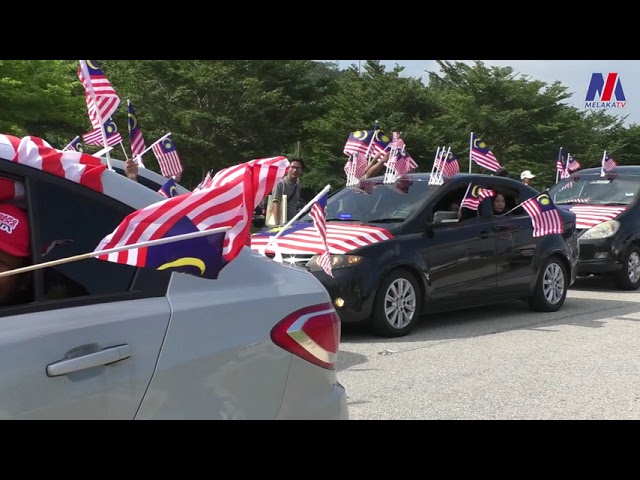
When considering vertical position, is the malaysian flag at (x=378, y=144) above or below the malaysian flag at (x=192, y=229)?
above

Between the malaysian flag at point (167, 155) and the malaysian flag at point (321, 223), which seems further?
the malaysian flag at point (167, 155)

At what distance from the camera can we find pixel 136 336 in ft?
8.09

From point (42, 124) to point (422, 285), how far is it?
2338 centimetres

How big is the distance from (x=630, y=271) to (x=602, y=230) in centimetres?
78

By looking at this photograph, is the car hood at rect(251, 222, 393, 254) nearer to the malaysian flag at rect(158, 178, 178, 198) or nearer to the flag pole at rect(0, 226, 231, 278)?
the malaysian flag at rect(158, 178, 178, 198)

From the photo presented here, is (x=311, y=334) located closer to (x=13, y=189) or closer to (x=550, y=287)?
(x=13, y=189)

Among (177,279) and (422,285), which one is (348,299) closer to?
(422,285)

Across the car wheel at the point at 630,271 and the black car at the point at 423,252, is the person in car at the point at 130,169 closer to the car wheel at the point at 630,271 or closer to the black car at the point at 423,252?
the black car at the point at 423,252

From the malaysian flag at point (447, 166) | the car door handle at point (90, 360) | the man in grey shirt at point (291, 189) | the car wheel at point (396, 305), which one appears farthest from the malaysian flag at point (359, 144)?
the car door handle at point (90, 360)

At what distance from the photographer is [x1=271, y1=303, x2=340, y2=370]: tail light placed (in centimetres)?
286

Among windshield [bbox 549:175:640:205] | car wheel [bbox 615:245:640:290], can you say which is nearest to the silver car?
car wheel [bbox 615:245:640:290]

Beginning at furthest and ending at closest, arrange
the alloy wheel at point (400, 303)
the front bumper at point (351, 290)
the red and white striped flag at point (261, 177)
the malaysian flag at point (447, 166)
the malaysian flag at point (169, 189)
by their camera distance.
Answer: the malaysian flag at point (447, 166), the alloy wheel at point (400, 303), the front bumper at point (351, 290), the malaysian flag at point (169, 189), the red and white striped flag at point (261, 177)

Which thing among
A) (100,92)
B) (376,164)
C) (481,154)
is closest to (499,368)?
(100,92)

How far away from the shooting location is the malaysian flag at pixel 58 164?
2.62 metres
